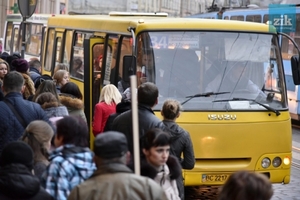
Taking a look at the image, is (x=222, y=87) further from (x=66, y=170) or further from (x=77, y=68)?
(x=66, y=170)

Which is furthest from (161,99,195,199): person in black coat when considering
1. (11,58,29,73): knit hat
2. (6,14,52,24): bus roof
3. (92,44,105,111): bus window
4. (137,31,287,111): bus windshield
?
(6,14,52,24): bus roof

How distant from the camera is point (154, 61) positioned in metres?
10.8

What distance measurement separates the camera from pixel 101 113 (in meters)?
10.4

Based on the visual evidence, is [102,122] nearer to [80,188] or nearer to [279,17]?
[279,17]

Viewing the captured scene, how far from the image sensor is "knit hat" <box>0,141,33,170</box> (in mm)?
→ 5219

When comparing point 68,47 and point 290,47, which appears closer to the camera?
point 68,47

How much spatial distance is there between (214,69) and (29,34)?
19311mm

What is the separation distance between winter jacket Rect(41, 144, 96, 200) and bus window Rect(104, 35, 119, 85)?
6838mm

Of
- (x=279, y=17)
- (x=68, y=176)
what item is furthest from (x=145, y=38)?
(x=68, y=176)

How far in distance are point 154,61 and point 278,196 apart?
270cm

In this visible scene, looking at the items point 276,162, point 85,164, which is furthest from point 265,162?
point 85,164

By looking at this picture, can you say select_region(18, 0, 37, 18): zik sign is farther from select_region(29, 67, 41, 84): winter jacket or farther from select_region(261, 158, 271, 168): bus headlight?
select_region(261, 158, 271, 168): bus headlight

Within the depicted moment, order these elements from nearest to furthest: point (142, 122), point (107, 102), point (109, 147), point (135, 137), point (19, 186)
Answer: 1. point (109, 147)
2. point (135, 137)
3. point (19, 186)
4. point (142, 122)
5. point (107, 102)

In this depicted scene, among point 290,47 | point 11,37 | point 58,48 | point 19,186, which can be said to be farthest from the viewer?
point 11,37
